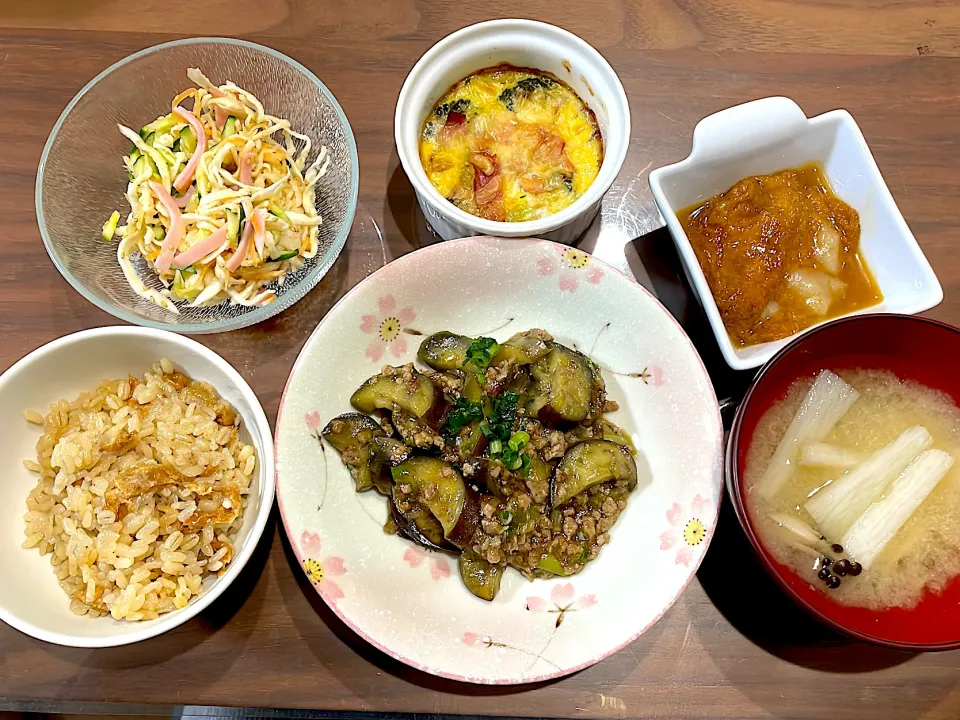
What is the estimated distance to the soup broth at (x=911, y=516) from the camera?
152 cm

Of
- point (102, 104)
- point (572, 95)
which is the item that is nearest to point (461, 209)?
point (572, 95)

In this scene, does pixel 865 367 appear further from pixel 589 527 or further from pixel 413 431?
pixel 413 431

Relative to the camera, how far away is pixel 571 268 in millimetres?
1667

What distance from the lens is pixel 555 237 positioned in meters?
1.74

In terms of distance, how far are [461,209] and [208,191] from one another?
22.8 inches

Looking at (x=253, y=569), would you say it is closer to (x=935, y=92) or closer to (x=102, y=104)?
(x=102, y=104)

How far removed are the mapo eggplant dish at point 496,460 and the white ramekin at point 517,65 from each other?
29 cm

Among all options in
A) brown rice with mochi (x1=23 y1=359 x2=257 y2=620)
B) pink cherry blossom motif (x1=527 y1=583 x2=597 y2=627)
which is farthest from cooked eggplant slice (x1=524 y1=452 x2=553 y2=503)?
brown rice with mochi (x1=23 y1=359 x2=257 y2=620)

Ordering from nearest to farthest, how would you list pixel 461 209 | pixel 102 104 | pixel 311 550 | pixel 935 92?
pixel 311 550 → pixel 461 209 → pixel 102 104 → pixel 935 92

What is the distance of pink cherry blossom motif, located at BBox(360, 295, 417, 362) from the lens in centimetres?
167

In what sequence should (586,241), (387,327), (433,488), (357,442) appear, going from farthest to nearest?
(586,241) < (387,327) < (357,442) < (433,488)

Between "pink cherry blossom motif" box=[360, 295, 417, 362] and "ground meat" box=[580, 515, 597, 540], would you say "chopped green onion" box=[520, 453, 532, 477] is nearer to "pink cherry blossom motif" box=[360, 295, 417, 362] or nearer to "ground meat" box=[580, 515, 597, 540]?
"ground meat" box=[580, 515, 597, 540]

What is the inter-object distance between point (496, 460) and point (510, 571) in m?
0.27

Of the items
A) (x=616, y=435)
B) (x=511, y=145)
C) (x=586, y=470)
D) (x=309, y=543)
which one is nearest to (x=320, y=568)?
(x=309, y=543)
